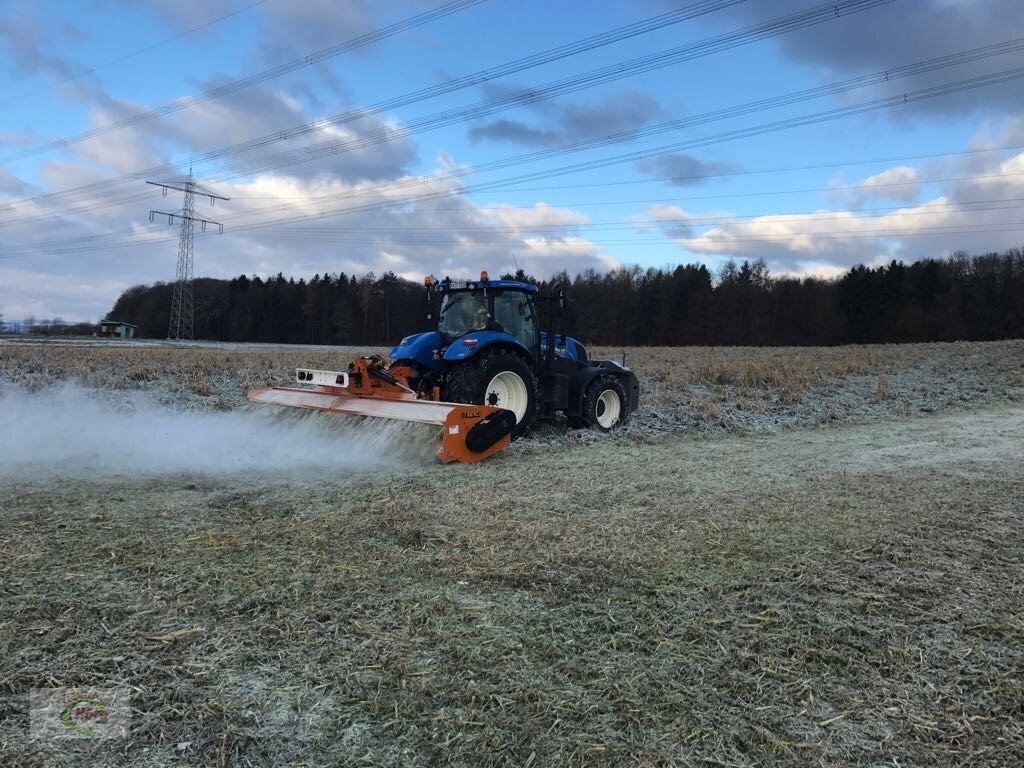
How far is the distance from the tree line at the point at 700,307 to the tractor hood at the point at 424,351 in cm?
3887

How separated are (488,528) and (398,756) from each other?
2485mm

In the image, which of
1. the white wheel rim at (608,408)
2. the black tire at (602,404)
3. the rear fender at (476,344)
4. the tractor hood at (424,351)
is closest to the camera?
the rear fender at (476,344)

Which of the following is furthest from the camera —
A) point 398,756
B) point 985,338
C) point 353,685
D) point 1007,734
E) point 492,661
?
point 985,338

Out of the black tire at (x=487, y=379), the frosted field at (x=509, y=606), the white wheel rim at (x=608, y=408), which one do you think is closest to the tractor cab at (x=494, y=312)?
the black tire at (x=487, y=379)

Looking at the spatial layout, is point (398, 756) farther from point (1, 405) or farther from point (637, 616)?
point (1, 405)

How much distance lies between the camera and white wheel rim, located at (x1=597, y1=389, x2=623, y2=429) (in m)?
9.84

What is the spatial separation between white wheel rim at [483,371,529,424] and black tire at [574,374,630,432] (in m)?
1.43

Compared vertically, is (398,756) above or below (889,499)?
below

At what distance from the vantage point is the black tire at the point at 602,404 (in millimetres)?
9562

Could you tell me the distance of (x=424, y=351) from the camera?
908 cm

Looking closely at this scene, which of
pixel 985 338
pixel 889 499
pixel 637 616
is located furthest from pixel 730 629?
pixel 985 338

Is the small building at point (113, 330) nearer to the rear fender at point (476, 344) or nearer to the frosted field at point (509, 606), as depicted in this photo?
the rear fender at point (476, 344)

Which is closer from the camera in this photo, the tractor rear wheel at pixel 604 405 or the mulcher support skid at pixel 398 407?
the mulcher support skid at pixel 398 407

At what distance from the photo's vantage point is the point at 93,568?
3615 mm
